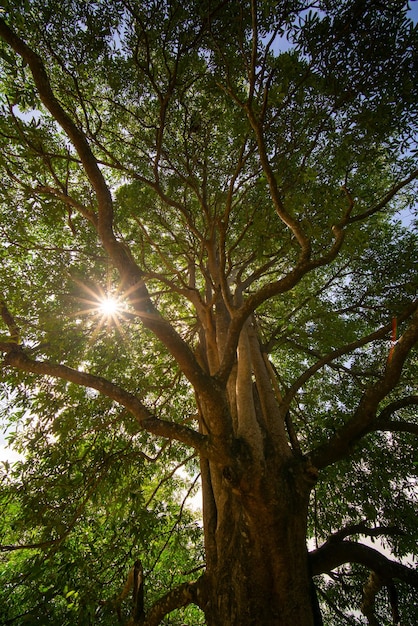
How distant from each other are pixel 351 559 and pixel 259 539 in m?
1.42

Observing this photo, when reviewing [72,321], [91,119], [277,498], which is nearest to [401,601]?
[277,498]

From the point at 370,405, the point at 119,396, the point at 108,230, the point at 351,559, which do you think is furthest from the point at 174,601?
the point at 108,230

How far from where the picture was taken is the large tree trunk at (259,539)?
2.63 meters

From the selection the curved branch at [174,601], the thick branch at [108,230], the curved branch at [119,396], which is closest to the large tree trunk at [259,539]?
the curved branch at [174,601]

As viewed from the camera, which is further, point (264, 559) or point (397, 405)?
point (397, 405)

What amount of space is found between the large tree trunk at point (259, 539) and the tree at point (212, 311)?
0.02 meters

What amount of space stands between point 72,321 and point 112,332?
0.96m

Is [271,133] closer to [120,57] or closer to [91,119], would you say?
[120,57]

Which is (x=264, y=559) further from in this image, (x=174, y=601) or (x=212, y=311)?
(x=212, y=311)

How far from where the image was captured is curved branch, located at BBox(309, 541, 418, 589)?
3.29m

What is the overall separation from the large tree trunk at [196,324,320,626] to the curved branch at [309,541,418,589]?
21.6 inches

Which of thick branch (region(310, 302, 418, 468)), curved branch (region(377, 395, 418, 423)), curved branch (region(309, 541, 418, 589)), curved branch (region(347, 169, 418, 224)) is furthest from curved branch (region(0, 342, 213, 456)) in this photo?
curved branch (region(347, 169, 418, 224))

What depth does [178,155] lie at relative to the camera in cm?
568

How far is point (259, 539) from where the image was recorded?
281 cm
